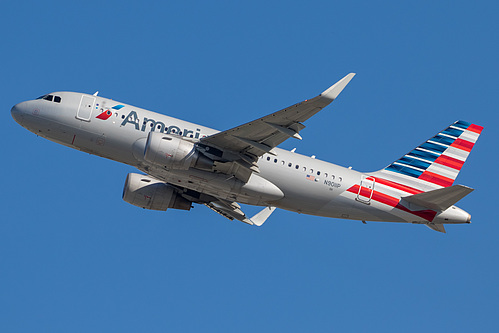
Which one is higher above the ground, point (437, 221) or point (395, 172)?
point (395, 172)

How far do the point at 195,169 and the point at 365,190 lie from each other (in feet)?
33.9

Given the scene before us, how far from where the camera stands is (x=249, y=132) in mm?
35469

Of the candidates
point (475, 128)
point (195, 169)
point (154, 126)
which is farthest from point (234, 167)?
point (475, 128)

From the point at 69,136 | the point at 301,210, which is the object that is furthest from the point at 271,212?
the point at 69,136

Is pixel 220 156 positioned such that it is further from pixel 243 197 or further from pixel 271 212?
pixel 271 212

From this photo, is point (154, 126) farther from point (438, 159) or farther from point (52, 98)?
point (438, 159)

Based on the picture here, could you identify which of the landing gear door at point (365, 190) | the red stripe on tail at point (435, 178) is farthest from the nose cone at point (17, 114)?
the red stripe on tail at point (435, 178)

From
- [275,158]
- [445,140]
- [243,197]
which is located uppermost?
[445,140]

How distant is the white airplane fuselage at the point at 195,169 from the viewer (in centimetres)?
3744

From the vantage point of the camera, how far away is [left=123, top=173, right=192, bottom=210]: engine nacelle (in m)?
42.2

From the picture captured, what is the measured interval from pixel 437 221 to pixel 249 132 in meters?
13.2

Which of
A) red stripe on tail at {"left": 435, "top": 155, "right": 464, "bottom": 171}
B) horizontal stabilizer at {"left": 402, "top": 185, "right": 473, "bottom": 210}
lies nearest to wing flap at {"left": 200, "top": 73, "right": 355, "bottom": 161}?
horizontal stabilizer at {"left": 402, "top": 185, "right": 473, "bottom": 210}

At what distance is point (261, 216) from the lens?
45219 mm

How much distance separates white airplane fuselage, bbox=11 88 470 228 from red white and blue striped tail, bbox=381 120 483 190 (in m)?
2.93
